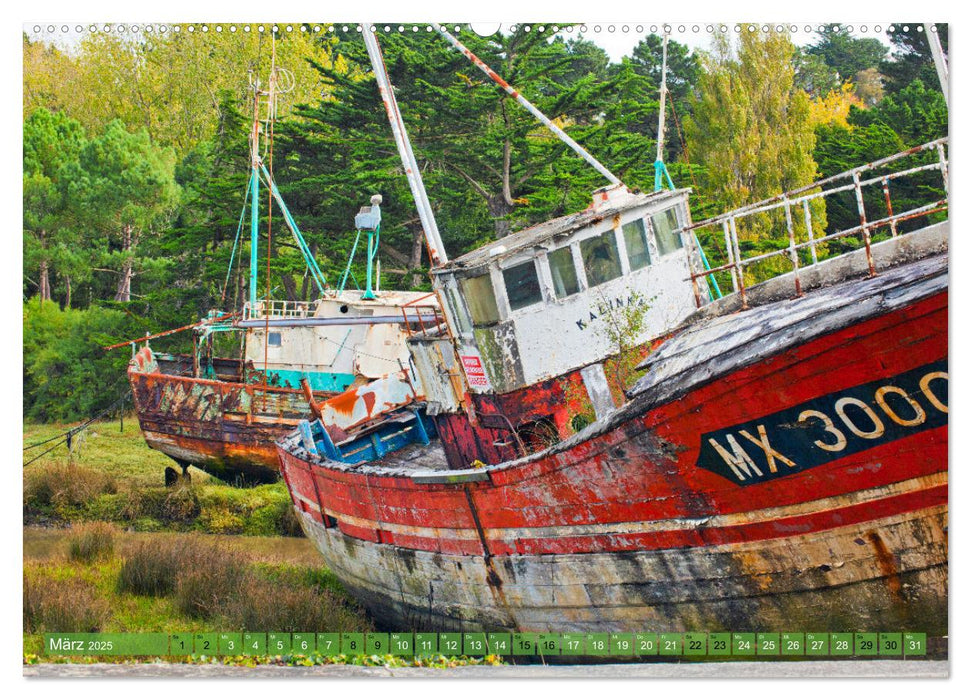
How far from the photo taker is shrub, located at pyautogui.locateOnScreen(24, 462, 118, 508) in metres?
13.3

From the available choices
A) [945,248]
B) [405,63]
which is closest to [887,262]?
[945,248]

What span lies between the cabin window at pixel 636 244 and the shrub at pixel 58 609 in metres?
7.04

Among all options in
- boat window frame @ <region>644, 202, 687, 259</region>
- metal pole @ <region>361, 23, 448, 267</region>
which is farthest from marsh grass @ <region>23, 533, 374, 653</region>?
boat window frame @ <region>644, 202, 687, 259</region>

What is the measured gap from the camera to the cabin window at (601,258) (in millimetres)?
11234

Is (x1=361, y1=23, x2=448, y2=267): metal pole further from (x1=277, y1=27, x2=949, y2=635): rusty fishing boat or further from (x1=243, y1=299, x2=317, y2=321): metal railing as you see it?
(x1=243, y1=299, x2=317, y2=321): metal railing

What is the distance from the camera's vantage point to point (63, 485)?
14.9m

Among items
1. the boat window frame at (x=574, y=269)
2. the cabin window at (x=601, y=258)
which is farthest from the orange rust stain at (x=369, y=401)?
the cabin window at (x=601, y=258)

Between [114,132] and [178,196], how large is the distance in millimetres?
2459

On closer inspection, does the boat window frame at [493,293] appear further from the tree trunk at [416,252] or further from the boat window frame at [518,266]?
the tree trunk at [416,252]

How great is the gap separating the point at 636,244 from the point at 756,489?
3.73m

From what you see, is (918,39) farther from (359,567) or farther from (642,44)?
(359,567)

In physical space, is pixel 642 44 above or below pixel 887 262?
above

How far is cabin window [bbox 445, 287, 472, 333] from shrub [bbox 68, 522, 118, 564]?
6.44 metres
